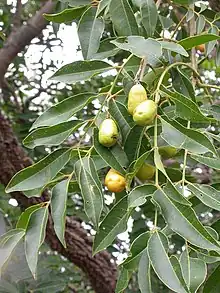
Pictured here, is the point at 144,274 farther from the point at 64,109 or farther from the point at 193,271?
the point at 64,109

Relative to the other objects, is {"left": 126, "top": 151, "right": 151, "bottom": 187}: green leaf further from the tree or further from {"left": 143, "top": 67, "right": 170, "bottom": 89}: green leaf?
{"left": 143, "top": 67, "right": 170, "bottom": 89}: green leaf

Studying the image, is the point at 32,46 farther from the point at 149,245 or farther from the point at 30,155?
the point at 149,245

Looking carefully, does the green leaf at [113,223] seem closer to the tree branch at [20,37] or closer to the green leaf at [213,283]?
the green leaf at [213,283]

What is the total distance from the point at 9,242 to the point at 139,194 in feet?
0.68

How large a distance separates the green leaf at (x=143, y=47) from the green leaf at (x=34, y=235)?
238 millimetres

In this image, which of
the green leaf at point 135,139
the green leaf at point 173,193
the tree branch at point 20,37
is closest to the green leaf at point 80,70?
the green leaf at point 135,139

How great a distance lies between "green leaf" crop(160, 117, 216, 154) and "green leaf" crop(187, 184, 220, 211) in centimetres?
5

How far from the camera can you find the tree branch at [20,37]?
209 centimetres

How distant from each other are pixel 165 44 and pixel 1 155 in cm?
117

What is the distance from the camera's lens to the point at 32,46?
248 cm

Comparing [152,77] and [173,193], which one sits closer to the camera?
[173,193]

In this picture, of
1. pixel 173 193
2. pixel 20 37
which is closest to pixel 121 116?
pixel 173 193

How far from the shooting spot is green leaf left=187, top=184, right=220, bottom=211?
2.72 feet

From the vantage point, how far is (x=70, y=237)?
6.63ft
